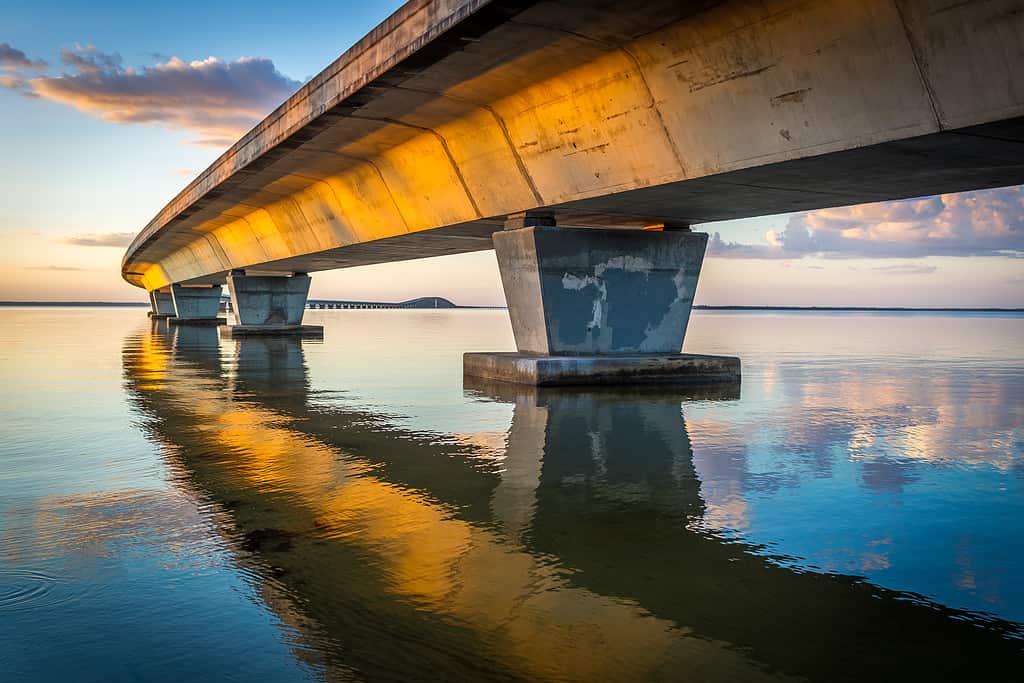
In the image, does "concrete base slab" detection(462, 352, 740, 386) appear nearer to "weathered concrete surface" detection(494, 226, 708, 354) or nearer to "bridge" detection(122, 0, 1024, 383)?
"bridge" detection(122, 0, 1024, 383)

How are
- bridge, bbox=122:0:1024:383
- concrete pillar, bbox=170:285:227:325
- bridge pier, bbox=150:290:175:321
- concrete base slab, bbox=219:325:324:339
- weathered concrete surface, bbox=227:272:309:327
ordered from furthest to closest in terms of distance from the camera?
bridge pier, bbox=150:290:175:321
concrete pillar, bbox=170:285:227:325
weathered concrete surface, bbox=227:272:309:327
concrete base slab, bbox=219:325:324:339
bridge, bbox=122:0:1024:383

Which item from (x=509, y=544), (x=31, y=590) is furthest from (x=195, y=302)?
(x=31, y=590)

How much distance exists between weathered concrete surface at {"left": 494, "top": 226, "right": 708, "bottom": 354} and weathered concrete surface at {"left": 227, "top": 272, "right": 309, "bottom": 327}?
27.4 meters

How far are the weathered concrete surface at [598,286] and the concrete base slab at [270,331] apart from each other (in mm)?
26182

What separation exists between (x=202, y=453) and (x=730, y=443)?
6565mm

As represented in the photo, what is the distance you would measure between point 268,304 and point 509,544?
134 feet

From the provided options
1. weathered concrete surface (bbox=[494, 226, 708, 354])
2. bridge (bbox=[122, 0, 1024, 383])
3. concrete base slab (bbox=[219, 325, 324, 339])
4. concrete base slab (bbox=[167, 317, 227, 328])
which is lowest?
concrete base slab (bbox=[219, 325, 324, 339])

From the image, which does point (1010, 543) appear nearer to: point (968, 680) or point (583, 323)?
point (968, 680)

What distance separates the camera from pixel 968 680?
166 inches

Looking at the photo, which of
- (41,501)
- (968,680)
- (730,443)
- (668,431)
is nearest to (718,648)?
(968,680)

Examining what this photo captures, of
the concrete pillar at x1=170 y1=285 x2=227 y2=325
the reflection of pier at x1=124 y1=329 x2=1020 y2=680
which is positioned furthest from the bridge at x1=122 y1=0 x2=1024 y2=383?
the concrete pillar at x1=170 y1=285 x2=227 y2=325

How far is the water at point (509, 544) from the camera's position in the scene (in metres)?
4.52

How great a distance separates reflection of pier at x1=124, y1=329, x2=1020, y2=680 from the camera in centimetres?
448

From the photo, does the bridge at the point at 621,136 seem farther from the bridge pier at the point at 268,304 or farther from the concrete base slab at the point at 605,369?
the bridge pier at the point at 268,304
